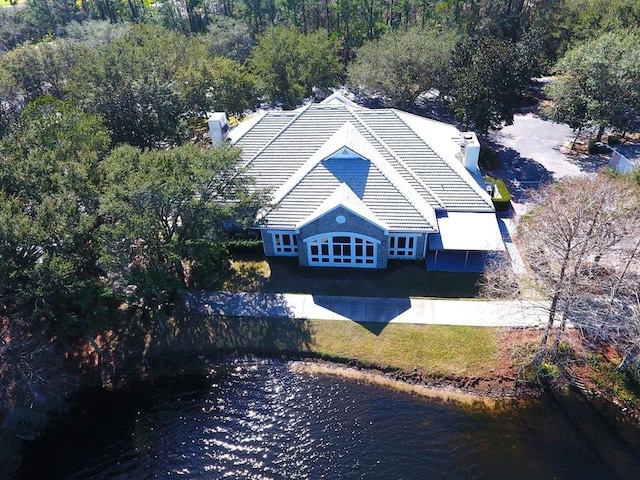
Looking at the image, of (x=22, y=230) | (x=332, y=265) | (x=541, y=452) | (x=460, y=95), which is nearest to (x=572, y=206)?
(x=541, y=452)

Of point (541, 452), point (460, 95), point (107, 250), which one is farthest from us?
point (460, 95)

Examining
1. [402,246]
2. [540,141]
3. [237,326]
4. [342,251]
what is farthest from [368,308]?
[540,141]

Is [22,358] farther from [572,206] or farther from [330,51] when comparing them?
[330,51]

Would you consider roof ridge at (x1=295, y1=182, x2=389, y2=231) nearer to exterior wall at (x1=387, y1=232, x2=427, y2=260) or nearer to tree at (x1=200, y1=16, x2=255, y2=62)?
exterior wall at (x1=387, y1=232, x2=427, y2=260)

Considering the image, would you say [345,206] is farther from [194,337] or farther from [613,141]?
[613,141]

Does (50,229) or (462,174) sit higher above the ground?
(50,229)

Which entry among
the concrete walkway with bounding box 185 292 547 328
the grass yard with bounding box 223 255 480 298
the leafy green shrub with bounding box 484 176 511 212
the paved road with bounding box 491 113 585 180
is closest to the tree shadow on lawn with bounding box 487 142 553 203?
the paved road with bounding box 491 113 585 180
